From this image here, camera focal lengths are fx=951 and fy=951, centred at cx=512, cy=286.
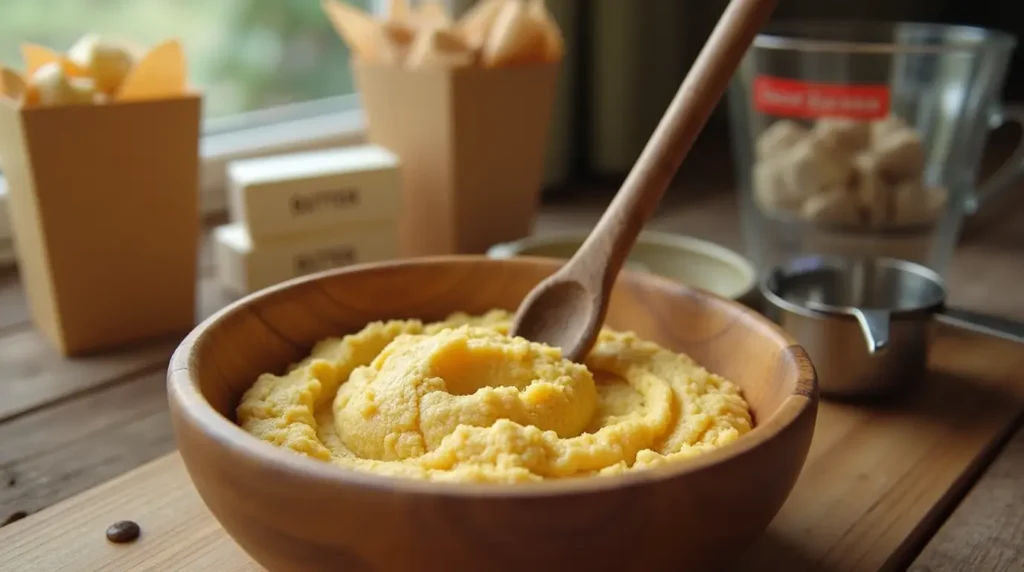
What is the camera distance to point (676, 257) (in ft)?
3.06

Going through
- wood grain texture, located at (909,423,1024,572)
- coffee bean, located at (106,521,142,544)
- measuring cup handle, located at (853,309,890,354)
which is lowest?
wood grain texture, located at (909,423,1024,572)

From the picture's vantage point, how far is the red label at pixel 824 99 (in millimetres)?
928

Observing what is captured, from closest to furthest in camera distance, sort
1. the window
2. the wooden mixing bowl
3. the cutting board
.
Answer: the wooden mixing bowl
the cutting board
the window

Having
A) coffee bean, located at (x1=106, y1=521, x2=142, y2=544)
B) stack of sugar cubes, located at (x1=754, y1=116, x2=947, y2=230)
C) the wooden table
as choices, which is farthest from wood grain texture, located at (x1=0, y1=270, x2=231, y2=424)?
stack of sugar cubes, located at (x1=754, y1=116, x2=947, y2=230)

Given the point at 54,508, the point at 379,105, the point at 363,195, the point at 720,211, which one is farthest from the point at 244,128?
the point at 54,508

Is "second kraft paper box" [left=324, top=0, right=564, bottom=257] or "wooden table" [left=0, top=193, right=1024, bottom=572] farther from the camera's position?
"second kraft paper box" [left=324, top=0, right=564, bottom=257]

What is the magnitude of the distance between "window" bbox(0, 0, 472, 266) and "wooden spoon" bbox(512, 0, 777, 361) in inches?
24.8

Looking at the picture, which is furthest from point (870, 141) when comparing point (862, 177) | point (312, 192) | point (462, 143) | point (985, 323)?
point (312, 192)

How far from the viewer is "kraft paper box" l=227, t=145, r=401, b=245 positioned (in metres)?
0.87

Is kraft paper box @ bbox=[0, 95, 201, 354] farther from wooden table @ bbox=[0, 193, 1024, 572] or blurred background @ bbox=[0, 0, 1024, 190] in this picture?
blurred background @ bbox=[0, 0, 1024, 190]

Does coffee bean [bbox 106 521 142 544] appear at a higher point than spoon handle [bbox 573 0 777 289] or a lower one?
lower

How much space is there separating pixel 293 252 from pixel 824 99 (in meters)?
0.54

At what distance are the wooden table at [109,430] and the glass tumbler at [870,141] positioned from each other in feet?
0.36

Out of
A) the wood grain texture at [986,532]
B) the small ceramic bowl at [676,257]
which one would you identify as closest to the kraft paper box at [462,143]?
the small ceramic bowl at [676,257]
